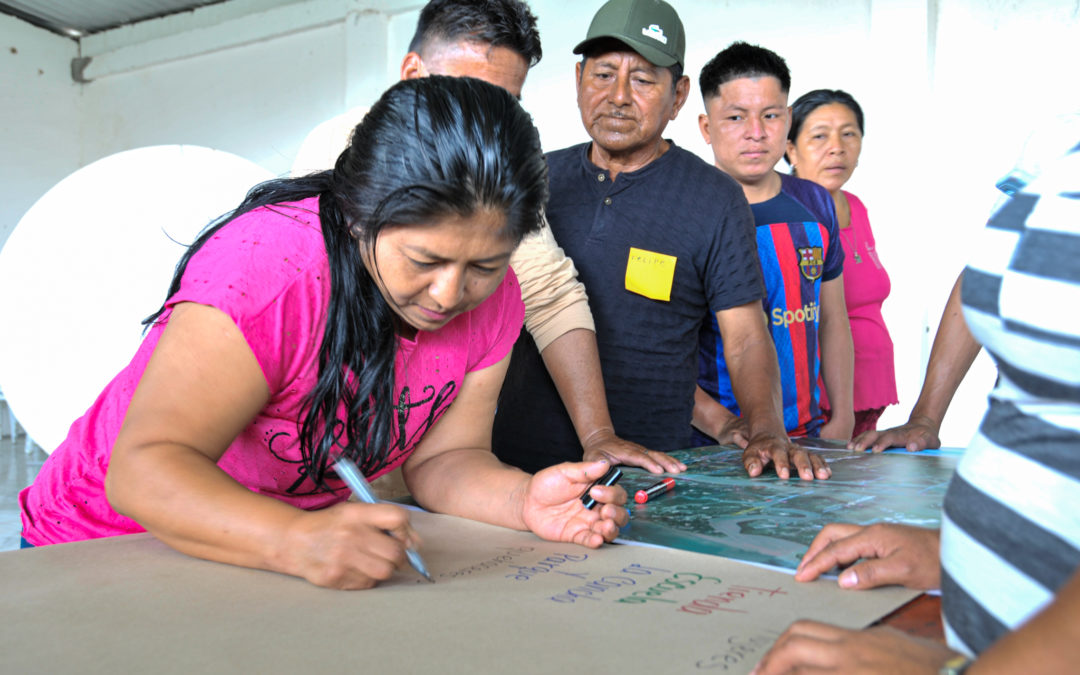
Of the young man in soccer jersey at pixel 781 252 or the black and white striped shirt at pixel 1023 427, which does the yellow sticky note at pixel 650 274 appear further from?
the black and white striped shirt at pixel 1023 427

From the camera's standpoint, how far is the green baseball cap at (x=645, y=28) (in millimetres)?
1844

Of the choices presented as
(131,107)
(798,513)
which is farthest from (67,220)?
(131,107)

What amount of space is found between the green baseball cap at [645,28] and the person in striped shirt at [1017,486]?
1.37 meters

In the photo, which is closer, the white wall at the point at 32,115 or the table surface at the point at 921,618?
the table surface at the point at 921,618

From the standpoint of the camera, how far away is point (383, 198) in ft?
3.01

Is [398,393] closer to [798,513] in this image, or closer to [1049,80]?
[798,513]

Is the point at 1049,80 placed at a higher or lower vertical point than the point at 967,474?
higher

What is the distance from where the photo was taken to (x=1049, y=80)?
3.91 meters

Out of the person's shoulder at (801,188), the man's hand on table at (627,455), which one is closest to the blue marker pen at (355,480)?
the man's hand on table at (627,455)

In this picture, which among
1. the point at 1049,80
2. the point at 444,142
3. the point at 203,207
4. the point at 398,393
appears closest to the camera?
the point at 444,142

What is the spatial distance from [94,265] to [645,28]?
185 cm

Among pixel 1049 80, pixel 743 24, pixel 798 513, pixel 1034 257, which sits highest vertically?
pixel 743 24

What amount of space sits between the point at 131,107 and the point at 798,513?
25.5ft

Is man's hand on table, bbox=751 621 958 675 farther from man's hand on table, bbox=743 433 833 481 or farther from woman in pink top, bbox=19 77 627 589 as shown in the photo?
man's hand on table, bbox=743 433 833 481
